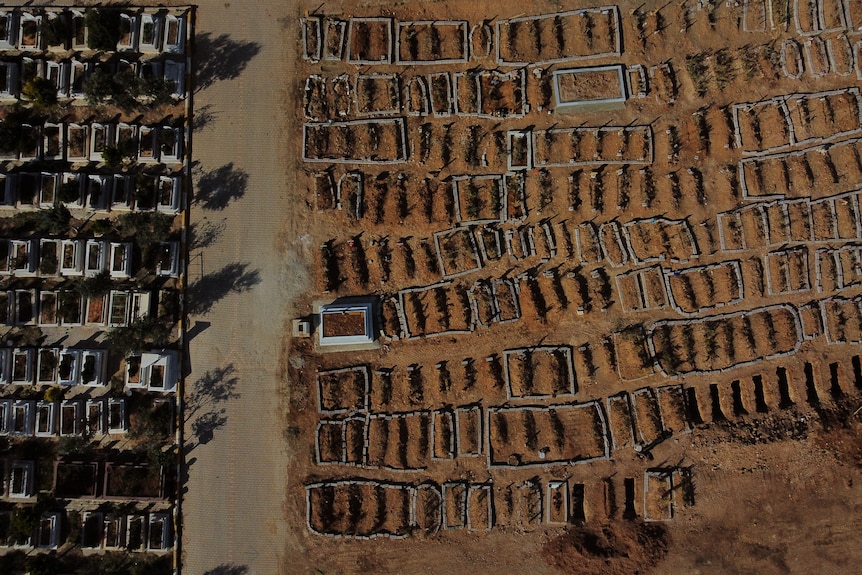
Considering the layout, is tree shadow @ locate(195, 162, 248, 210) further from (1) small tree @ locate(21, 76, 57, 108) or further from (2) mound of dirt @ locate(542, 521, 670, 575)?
(2) mound of dirt @ locate(542, 521, 670, 575)

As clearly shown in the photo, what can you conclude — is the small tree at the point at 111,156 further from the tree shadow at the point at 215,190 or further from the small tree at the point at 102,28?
the small tree at the point at 102,28

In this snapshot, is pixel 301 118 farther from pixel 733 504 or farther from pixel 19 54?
pixel 733 504

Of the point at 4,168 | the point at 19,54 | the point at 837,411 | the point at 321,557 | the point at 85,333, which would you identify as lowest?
the point at 321,557

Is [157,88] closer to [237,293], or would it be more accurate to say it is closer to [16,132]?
[16,132]

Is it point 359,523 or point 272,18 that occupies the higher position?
point 272,18

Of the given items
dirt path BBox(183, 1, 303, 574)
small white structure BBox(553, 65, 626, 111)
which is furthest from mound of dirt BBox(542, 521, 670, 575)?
small white structure BBox(553, 65, 626, 111)

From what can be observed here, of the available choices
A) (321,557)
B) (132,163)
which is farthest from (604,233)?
(132,163)

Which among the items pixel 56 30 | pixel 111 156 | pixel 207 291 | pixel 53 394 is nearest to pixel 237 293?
pixel 207 291
